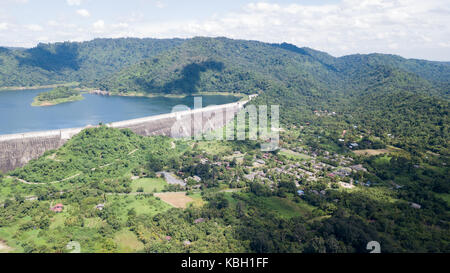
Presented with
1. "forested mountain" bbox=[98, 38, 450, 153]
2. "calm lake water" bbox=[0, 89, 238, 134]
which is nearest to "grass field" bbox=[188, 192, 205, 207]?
"forested mountain" bbox=[98, 38, 450, 153]

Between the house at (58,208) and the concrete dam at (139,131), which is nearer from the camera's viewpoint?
the house at (58,208)

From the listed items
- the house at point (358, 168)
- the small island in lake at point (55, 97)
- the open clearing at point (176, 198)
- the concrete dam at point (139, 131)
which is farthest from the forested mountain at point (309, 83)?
the open clearing at point (176, 198)

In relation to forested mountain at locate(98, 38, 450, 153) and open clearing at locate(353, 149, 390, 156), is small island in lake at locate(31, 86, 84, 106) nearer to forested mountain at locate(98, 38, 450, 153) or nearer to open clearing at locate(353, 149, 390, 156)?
forested mountain at locate(98, 38, 450, 153)

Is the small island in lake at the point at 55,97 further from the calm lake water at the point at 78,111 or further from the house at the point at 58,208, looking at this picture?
the house at the point at 58,208

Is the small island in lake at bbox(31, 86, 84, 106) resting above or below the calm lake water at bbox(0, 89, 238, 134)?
above

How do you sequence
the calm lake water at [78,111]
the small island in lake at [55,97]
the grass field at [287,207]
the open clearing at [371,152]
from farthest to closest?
the small island in lake at [55,97], the calm lake water at [78,111], the open clearing at [371,152], the grass field at [287,207]

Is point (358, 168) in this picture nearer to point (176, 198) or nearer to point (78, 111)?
point (176, 198)
